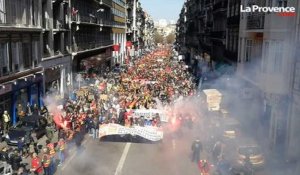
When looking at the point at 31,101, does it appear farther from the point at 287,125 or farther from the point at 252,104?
the point at 287,125

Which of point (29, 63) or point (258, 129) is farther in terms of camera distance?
point (29, 63)

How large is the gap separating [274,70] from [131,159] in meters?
8.37

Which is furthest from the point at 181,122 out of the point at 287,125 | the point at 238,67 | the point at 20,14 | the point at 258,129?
the point at 20,14

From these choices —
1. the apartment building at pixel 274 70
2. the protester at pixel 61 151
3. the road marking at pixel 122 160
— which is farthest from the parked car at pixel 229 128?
the protester at pixel 61 151

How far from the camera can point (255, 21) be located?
25.4m

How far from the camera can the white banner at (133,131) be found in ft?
71.7

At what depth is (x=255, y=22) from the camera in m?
25.4

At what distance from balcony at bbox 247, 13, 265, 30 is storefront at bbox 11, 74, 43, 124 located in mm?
14805

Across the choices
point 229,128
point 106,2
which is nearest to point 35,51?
point 229,128

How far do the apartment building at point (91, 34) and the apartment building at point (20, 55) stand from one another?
10.5 metres

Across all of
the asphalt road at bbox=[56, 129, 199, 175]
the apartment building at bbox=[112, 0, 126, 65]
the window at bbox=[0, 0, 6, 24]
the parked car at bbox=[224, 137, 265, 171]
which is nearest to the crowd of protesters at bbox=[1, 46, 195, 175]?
the asphalt road at bbox=[56, 129, 199, 175]

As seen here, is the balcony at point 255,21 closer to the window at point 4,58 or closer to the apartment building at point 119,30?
the window at point 4,58

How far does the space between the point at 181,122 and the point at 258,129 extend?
14.0ft

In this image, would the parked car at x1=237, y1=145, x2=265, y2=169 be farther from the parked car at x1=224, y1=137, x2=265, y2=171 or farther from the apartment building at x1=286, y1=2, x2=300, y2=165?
the apartment building at x1=286, y1=2, x2=300, y2=165
